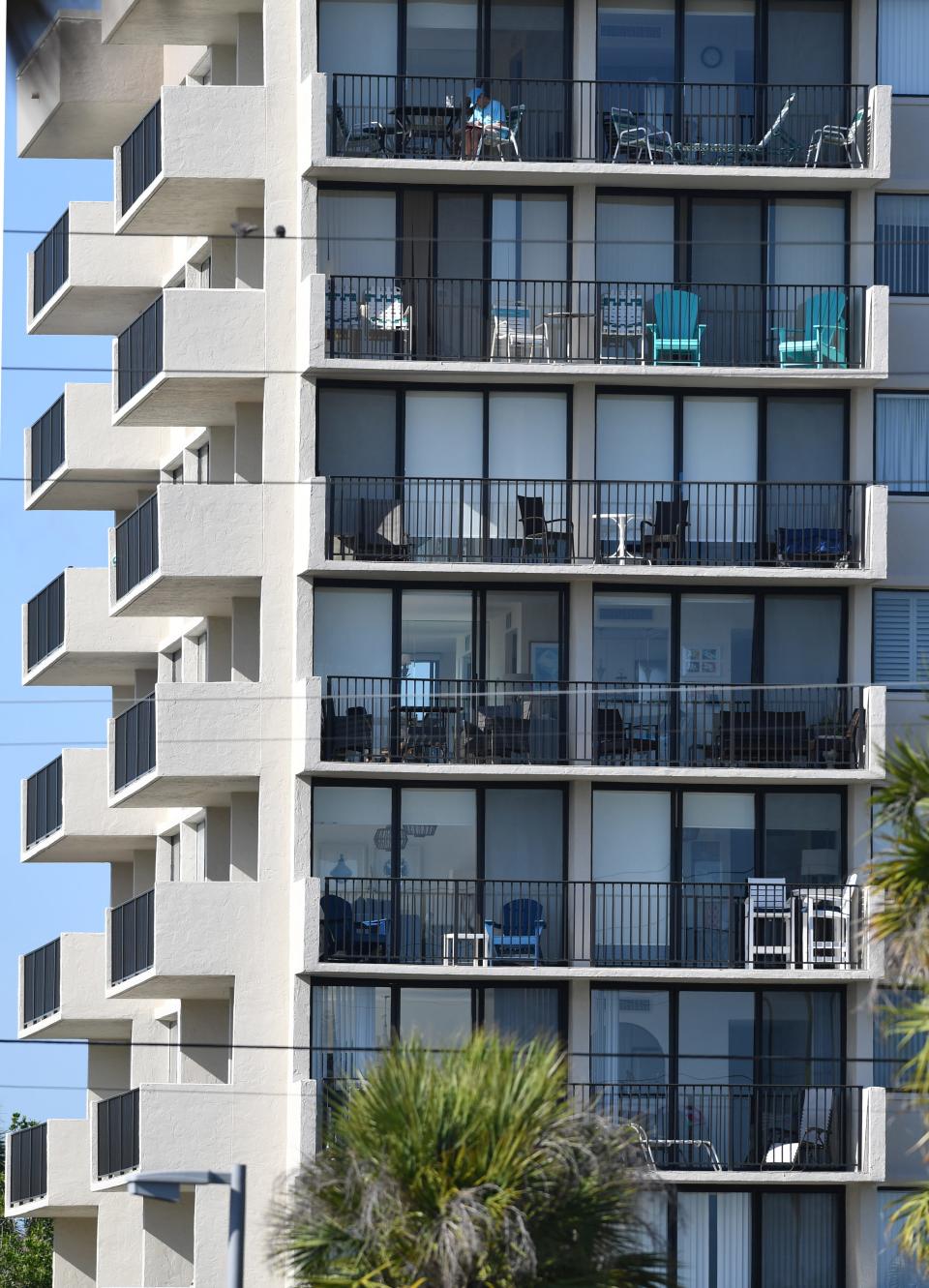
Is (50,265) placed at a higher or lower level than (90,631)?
higher

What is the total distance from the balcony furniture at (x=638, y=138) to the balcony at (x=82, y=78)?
10.0 m

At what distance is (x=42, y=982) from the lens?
56750 mm

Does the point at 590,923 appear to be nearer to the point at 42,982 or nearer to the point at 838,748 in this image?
the point at 838,748

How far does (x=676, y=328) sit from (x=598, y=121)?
325cm

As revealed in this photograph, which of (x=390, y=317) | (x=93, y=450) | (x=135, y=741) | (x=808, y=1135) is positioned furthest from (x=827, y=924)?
(x=93, y=450)

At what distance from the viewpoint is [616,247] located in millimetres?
46438

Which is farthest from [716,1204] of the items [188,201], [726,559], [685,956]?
[188,201]

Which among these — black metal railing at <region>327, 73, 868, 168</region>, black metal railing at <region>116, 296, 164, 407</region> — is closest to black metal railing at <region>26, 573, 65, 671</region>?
black metal railing at <region>116, 296, 164, 407</region>

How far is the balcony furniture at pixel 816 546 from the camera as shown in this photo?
149ft

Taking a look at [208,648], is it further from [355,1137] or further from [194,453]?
[355,1137]

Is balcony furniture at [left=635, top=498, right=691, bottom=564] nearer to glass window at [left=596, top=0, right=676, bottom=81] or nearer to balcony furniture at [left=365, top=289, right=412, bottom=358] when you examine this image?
balcony furniture at [left=365, top=289, right=412, bottom=358]

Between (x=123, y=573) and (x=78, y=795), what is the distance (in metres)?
5.70

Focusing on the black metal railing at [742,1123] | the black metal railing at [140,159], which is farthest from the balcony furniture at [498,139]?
the black metal railing at [742,1123]

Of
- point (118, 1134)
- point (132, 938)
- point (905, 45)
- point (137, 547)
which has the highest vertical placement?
point (905, 45)
